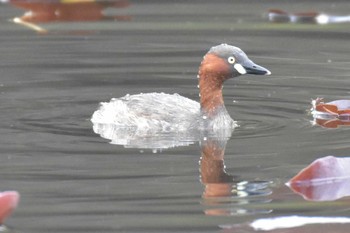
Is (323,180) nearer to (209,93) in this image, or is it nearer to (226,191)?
(226,191)

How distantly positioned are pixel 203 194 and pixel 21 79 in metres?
4.73

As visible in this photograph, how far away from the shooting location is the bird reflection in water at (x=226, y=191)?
7082mm

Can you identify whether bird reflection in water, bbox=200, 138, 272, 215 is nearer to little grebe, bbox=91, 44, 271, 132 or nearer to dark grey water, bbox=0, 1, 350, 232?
dark grey water, bbox=0, 1, 350, 232

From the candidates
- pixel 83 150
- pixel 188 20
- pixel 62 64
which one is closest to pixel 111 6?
pixel 188 20

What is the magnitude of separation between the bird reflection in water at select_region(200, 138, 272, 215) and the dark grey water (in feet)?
0.08

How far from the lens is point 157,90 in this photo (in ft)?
38.1

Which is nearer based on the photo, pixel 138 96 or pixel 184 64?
pixel 138 96

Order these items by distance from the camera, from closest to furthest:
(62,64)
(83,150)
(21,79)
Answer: (83,150) < (21,79) < (62,64)

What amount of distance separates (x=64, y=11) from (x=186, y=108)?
6.65 metres

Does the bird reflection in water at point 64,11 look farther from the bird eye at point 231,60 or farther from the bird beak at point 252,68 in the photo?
the bird beak at point 252,68

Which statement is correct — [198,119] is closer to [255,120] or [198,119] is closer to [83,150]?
[255,120]

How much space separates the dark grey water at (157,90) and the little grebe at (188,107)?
23 cm

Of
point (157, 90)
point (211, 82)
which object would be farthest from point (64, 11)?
point (211, 82)

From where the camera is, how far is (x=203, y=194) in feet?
24.7
